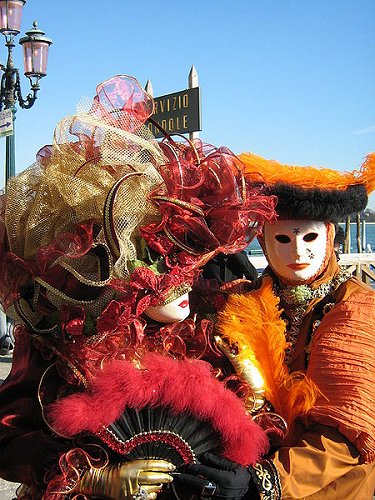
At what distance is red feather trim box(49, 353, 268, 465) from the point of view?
200 cm

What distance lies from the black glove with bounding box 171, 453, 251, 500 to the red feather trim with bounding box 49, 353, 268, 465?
0.03 m

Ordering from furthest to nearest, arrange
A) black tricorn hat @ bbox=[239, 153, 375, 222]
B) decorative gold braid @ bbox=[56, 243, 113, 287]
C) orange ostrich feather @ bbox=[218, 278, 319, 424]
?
black tricorn hat @ bbox=[239, 153, 375, 222] < orange ostrich feather @ bbox=[218, 278, 319, 424] < decorative gold braid @ bbox=[56, 243, 113, 287]

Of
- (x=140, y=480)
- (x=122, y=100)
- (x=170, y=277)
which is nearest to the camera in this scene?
(x=140, y=480)

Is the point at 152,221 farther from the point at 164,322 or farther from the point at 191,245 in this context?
the point at 164,322

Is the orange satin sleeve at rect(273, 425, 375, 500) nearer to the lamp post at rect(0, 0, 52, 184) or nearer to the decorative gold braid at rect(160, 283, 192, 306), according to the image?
the decorative gold braid at rect(160, 283, 192, 306)

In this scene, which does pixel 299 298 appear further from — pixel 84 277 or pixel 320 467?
pixel 84 277

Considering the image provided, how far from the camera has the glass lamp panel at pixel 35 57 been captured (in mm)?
8781

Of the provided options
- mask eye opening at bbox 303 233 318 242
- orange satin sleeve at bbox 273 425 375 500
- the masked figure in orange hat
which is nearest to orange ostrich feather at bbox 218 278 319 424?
the masked figure in orange hat

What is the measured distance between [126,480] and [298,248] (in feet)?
3.28

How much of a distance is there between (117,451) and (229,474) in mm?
334

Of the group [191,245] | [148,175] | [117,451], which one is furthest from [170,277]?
[117,451]

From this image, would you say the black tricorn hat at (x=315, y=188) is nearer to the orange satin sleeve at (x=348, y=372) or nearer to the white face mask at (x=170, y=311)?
the orange satin sleeve at (x=348, y=372)

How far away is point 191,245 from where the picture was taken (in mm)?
2203

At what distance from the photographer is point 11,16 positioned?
8.42 m
